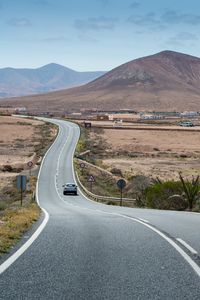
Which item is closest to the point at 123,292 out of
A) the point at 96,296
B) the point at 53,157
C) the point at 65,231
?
the point at 96,296

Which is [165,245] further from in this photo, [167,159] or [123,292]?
[167,159]

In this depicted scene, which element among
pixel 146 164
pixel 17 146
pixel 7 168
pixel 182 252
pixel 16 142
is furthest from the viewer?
pixel 16 142

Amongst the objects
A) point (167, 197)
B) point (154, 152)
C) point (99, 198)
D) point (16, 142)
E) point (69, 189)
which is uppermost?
point (167, 197)

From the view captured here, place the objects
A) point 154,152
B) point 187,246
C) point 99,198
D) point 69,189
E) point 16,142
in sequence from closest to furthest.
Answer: point 187,246 → point 99,198 → point 69,189 → point 154,152 → point 16,142

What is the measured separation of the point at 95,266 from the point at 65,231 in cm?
511

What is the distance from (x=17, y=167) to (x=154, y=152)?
3018 centimetres

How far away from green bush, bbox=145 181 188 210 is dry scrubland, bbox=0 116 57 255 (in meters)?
7.48

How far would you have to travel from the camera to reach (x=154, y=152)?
94250 mm

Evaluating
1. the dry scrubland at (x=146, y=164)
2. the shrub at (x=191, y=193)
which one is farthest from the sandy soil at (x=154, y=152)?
the shrub at (x=191, y=193)

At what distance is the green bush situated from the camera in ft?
109

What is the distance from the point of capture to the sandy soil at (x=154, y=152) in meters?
68.2

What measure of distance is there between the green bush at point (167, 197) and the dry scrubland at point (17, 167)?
295 inches

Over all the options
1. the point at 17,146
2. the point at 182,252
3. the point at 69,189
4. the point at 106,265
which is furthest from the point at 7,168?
the point at 106,265

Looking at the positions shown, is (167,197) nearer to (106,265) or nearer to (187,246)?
(187,246)
